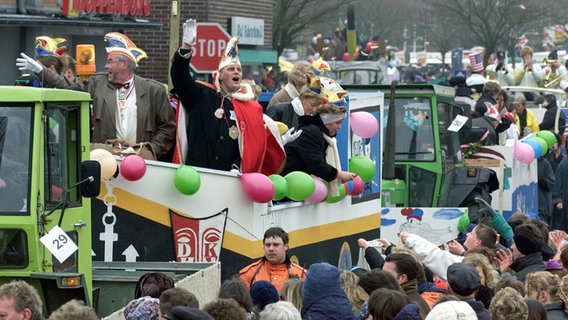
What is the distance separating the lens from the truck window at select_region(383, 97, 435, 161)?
17.4 m

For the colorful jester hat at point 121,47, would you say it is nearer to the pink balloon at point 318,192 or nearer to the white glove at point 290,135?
the white glove at point 290,135

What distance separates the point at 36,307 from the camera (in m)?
6.93

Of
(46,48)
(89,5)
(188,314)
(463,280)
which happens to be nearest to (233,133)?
(46,48)

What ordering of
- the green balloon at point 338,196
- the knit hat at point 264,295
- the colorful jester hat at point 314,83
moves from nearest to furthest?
the knit hat at point 264,295 → the colorful jester hat at point 314,83 → the green balloon at point 338,196

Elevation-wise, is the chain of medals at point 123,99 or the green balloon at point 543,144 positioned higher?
the chain of medals at point 123,99

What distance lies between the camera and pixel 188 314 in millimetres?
6391

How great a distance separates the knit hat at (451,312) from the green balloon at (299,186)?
457cm

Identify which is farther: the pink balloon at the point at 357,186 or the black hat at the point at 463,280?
the pink balloon at the point at 357,186

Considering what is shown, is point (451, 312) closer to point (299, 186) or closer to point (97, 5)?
point (299, 186)

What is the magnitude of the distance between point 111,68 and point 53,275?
3004mm

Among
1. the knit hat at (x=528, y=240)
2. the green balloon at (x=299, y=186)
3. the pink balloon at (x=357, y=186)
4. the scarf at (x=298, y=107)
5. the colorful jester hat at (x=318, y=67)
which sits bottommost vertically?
the knit hat at (x=528, y=240)

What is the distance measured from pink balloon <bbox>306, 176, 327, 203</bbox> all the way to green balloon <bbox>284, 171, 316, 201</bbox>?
0.83 feet

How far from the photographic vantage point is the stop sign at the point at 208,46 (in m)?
18.6

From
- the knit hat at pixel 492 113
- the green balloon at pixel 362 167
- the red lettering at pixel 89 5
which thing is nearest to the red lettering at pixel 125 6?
the red lettering at pixel 89 5
